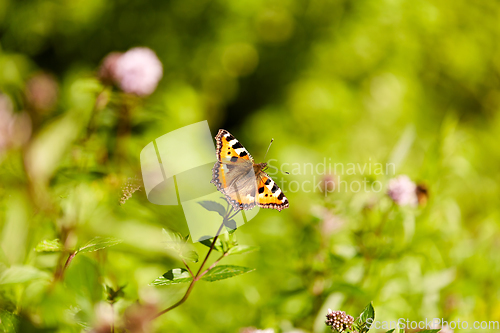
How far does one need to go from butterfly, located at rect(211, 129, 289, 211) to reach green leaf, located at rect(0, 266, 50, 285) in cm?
24

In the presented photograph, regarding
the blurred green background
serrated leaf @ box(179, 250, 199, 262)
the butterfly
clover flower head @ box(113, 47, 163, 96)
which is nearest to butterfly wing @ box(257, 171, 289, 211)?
the butterfly

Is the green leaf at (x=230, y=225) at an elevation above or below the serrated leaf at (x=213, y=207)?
below

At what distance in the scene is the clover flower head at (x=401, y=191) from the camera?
65cm

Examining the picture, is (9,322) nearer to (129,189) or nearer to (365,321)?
(129,189)

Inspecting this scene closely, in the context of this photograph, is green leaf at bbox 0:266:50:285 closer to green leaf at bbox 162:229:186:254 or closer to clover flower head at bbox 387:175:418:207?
green leaf at bbox 162:229:186:254

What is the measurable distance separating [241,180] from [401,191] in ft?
1.04

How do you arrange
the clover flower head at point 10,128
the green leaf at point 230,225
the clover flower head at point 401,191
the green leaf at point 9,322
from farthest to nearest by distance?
the clover flower head at point 401,191 → the clover flower head at point 10,128 → the green leaf at point 230,225 → the green leaf at point 9,322

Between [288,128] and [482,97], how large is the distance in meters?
1.29

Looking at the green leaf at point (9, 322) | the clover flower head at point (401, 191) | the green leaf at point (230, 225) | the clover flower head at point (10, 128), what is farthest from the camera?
the clover flower head at point (401, 191)

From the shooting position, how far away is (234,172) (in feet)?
2.14

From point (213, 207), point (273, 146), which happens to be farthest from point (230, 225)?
point (273, 146)

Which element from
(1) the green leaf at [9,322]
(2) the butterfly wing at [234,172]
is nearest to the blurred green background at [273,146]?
(1) the green leaf at [9,322]

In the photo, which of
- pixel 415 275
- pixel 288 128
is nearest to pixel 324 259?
pixel 415 275

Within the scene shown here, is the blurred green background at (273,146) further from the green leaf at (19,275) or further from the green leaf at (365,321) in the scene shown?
the green leaf at (365,321)
